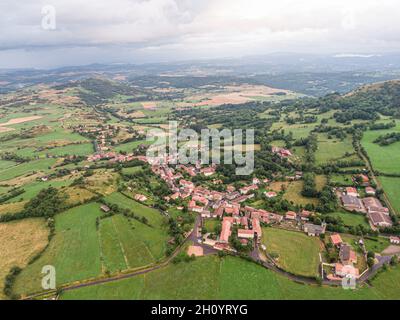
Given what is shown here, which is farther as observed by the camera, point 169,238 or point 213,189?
point 213,189

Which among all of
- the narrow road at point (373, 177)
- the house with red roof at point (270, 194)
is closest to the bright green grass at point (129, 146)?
the house with red roof at point (270, 194)

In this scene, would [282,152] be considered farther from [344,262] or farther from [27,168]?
[27,168]

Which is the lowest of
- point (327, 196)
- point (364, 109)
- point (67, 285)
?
point (67, 285)

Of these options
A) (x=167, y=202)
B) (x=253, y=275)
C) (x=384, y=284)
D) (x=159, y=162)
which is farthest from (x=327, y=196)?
(x=159, y=162)

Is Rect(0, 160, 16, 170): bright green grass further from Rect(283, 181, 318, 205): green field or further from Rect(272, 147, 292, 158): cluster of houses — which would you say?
Rect(283, 181, 318, 205): green field

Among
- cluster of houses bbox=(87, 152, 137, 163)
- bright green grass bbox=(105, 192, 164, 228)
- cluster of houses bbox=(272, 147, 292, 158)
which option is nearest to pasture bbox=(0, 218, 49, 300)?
bright green grass bbox=(105, 192, 164, 228)

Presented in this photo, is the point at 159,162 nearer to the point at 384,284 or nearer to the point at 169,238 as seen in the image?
the point at 169,238

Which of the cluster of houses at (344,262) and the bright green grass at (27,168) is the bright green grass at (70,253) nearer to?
the cluster of houses at (344,262)
